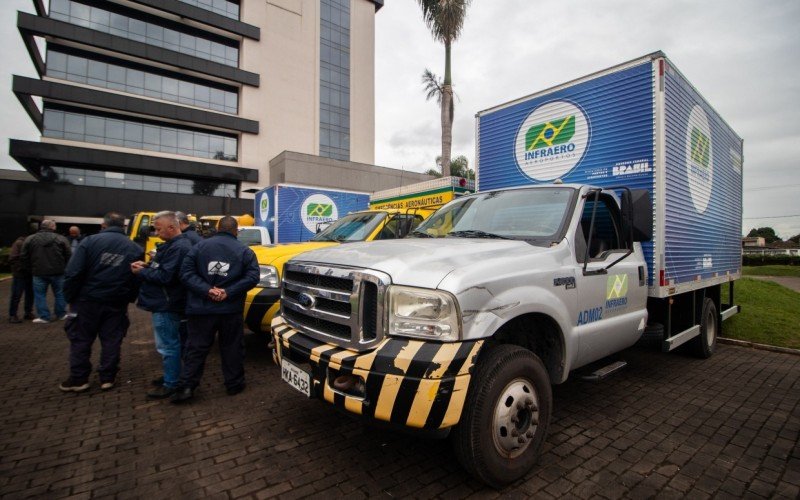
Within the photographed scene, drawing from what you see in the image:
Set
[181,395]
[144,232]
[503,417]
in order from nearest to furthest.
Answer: [503,417] → [181,395] → [144,232]

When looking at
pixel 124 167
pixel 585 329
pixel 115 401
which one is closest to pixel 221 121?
pixel 124 167

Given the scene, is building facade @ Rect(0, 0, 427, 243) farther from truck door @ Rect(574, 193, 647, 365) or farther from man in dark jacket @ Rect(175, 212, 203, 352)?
truck door @ Rect(574, 193, 647, 365)

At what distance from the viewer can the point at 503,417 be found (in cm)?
242

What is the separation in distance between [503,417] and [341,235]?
13.1 feet

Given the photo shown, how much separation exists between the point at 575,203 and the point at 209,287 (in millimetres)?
3415

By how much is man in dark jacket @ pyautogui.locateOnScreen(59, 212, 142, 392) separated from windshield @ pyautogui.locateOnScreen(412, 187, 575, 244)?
3.12 metres

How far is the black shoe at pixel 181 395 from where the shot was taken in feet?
12.4

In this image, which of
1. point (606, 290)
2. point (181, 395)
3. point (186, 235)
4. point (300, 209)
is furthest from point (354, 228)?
point (300, 209)

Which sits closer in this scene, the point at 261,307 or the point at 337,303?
the point at 337,303

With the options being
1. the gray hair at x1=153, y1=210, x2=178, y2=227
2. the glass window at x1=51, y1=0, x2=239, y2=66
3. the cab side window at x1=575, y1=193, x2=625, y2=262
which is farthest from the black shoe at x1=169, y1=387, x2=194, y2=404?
the glass window at x1=51, y1=0, x2=239, y2=66

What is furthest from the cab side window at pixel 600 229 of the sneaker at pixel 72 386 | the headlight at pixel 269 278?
the sneaker at pixel 72 386

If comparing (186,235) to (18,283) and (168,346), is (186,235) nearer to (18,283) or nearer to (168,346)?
(168,346)

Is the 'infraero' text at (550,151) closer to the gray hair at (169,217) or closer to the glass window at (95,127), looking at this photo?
the gray hair at (169,217)

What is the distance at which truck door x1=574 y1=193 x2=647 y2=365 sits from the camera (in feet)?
10.3
